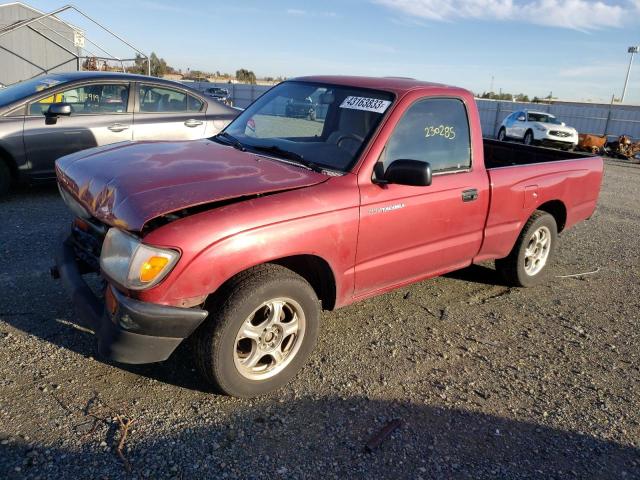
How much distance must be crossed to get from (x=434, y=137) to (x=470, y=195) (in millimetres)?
532

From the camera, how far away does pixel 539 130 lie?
21438 millimetres

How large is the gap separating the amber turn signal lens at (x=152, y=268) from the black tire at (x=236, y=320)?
1.28ft

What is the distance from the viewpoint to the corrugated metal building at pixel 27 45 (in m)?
24.2

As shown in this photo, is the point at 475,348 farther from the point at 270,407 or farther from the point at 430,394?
the point at 270,407

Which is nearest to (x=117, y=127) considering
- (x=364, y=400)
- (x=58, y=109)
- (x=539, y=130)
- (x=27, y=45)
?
(x=58, y=109)

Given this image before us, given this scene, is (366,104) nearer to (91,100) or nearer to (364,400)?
(364,400)

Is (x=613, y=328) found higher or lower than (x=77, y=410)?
higher

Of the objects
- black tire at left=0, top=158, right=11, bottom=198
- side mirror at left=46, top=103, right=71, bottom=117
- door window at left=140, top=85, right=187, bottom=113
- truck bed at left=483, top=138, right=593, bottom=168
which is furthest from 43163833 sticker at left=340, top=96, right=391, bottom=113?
black tire at left=0, top=158, right=11, bottom=198

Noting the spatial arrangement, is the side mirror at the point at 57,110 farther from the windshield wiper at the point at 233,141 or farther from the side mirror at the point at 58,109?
the windshield wiper at the point at 233,141

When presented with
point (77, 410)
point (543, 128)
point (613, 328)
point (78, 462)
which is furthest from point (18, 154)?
point (543, 128)

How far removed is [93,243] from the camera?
3246 millimetres

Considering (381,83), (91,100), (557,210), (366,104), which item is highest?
(381,83)

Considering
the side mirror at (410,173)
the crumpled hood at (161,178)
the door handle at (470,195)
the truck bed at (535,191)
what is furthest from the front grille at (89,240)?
the truck bed at (535,191)

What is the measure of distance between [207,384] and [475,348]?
195 cm
